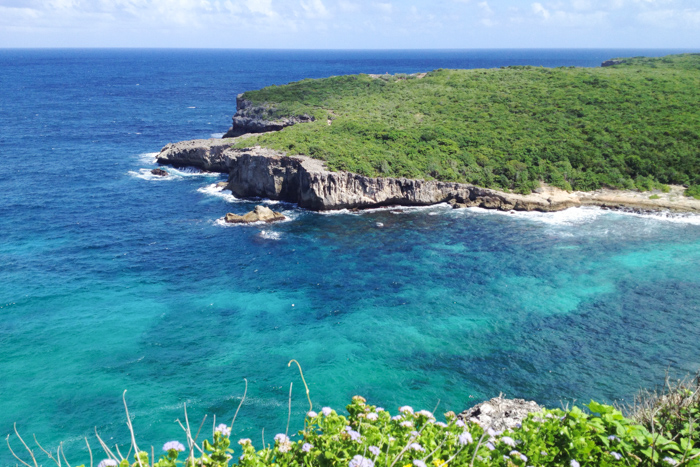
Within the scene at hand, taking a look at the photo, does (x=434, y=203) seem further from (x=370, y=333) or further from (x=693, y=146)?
(x=693, y=146)

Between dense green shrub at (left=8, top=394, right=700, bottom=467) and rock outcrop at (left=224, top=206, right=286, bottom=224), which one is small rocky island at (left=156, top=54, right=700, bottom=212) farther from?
dense green shrub at (left=8, top=394, right=700, bottom=467)

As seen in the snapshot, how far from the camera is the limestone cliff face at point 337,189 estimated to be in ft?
194

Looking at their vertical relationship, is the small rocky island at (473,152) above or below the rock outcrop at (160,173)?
above

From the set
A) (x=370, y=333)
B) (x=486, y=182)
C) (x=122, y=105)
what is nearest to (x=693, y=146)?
(x=486, y=182)

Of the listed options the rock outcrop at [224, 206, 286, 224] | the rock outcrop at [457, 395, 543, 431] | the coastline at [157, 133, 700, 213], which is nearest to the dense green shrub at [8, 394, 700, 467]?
the rock outcrop at [457, 395, 543, 431]

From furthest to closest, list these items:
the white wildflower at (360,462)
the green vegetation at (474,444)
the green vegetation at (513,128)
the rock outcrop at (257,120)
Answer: the rock outcrop at (257,120)
the green vegetation at (513,128)
the green vegetation at (474,444)
the white wildflower at (360,462)

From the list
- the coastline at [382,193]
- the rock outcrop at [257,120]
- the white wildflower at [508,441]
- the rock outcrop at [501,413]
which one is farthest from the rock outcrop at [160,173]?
the white wildflower at [508,441]

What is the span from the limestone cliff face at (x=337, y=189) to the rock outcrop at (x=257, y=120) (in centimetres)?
2215

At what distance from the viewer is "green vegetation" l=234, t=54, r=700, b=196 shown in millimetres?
63062

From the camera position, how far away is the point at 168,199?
6450cm

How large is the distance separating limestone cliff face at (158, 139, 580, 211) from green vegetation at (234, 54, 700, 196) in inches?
67.2

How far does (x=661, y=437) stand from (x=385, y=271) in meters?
34.6

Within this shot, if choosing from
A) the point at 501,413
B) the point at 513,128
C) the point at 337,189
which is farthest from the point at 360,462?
the point at 513,128

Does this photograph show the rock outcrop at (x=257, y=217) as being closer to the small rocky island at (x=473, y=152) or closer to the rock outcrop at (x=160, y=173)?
the small rocky island at (x=473, y=152)
